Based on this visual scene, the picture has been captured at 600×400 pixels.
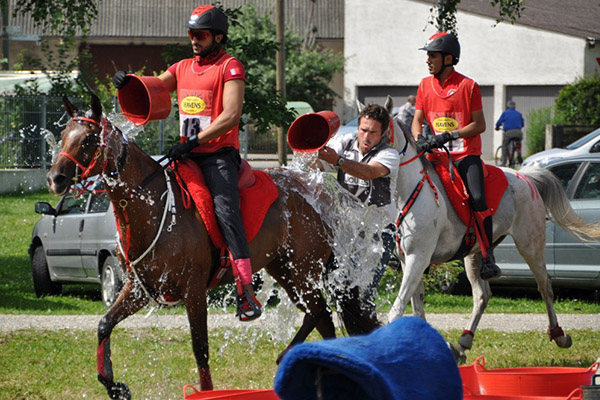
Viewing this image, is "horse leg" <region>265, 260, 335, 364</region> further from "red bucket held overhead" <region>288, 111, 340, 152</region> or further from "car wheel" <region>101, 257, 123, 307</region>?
"car wheel" <region>101, 257, 123, 307</region>

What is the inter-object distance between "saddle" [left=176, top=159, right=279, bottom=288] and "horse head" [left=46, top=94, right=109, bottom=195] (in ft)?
2.24

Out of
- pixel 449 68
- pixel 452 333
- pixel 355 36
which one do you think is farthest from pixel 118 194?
pixel 355 36

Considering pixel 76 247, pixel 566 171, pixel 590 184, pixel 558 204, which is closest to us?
pixel 558 204

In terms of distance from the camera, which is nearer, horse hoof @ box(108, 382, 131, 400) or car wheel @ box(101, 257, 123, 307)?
horse hoof @ box(108, 382, 131, 400)

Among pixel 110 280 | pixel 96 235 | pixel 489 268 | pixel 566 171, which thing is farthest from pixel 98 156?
pixel 566 171

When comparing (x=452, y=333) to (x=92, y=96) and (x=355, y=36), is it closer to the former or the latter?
(x=92, y=96)

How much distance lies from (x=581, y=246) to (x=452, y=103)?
14.4 feet

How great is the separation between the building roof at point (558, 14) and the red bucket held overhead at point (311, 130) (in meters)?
33.4

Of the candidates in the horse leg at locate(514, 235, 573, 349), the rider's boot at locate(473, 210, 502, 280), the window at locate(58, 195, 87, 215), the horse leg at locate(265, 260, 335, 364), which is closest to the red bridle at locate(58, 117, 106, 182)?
the horse leg at locate(265, 260, 335, 364)

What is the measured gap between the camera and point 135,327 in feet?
35.7

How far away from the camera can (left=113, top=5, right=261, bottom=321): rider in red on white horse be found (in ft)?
22.2

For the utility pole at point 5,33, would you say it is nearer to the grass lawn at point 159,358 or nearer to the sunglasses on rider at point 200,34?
the grass lawn at point 159,358

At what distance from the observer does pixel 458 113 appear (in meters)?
8.51

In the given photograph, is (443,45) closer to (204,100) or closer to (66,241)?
(204,100)
